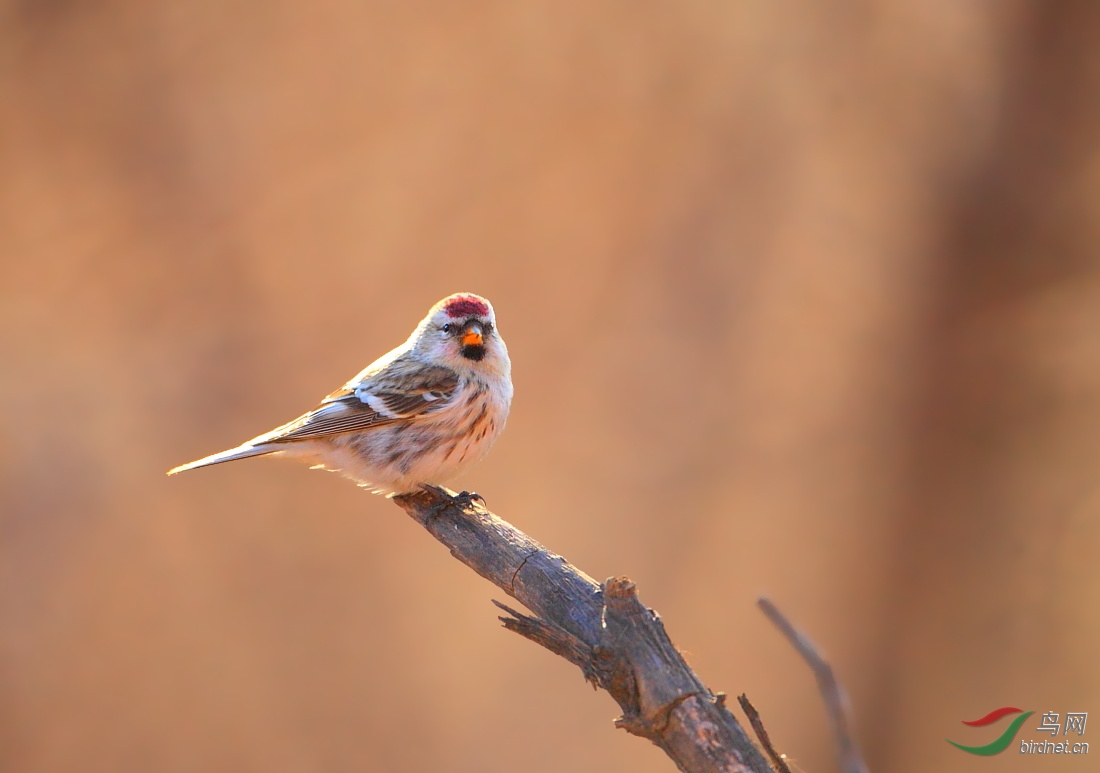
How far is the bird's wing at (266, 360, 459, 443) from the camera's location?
7.88 ft

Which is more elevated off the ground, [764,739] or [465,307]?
[465,307]

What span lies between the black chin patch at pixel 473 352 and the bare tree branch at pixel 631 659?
82 centimetres

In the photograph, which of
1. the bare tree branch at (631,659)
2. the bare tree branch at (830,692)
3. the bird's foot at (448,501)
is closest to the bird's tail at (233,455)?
the bird's foot at (448,501)

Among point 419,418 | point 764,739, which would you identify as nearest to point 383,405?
point 419,418

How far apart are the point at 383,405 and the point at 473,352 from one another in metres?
0.29

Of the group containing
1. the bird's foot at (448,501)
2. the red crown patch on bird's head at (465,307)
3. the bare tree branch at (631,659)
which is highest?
the red crown patch on bird's head at (465,307)

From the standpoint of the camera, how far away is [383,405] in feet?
8.02

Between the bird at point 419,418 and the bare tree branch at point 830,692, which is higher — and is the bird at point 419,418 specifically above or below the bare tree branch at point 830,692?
above

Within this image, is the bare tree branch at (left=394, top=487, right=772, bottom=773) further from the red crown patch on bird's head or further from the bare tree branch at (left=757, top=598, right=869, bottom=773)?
the red crown patch on bird's head

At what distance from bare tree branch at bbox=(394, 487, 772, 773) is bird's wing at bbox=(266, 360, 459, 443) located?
28.5 inches

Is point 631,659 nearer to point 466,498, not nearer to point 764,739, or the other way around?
point 764,739

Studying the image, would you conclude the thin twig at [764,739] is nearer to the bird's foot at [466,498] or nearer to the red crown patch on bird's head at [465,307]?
the bird's foot at [466,498]

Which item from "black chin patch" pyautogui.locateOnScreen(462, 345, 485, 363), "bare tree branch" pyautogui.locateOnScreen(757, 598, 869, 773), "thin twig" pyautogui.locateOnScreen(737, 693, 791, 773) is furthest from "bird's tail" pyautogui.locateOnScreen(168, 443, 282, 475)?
"bare tree branch" pyautogui.locateOnScreen(757, 598, 869, 773)

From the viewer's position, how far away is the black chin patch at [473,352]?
8.18 ft
